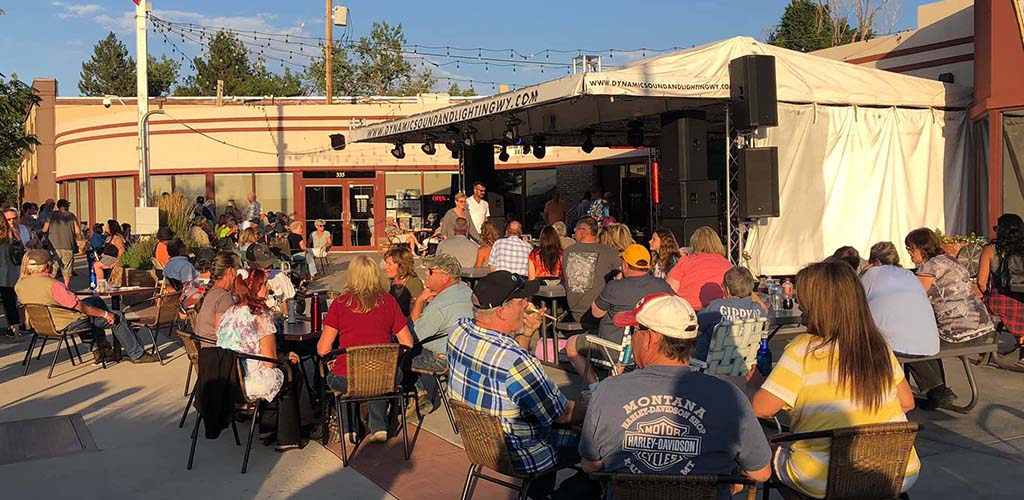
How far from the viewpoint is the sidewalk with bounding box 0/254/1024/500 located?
5.10 metres

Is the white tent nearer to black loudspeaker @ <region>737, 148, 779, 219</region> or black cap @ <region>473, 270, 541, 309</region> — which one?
black loudspeaker @ <region>737, 148, 779, 219</region>

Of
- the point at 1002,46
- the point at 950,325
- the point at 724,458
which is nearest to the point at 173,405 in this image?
the point at 724,458

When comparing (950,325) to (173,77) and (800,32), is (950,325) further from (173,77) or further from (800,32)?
(173,77)

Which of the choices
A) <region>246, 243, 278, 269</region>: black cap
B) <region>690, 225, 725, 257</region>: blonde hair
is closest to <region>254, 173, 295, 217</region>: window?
<region>246, 243, 278, 269</region>: black cap

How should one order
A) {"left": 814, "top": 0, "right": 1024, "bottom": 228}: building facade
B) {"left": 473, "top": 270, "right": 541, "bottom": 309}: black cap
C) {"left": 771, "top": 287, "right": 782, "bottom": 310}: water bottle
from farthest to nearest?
1. {"left": 814, "top": 0, "right": 1024, "bottom": 228}: building facade
2. {"left": 771, "top": 287, "right": 782, "bottom": 310}: water bottle
3. {"left": 473, "top": 270, "right": 541, "bottom": 309}: black cap

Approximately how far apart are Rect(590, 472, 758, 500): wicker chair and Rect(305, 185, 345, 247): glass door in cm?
2324

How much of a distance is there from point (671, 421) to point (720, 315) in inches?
108

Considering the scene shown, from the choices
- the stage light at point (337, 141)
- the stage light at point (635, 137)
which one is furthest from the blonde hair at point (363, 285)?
the stage light at point (337, 141)

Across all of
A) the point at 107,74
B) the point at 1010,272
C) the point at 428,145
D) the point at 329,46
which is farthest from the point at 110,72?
the point at 1010,272

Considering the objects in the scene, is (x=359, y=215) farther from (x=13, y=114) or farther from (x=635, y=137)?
(x=13, y=114)

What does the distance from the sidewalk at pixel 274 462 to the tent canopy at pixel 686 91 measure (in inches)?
151

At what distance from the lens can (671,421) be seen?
3070mm

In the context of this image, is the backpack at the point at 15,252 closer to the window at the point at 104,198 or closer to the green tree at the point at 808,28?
the window at the point at 104,198

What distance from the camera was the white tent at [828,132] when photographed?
1023cm
